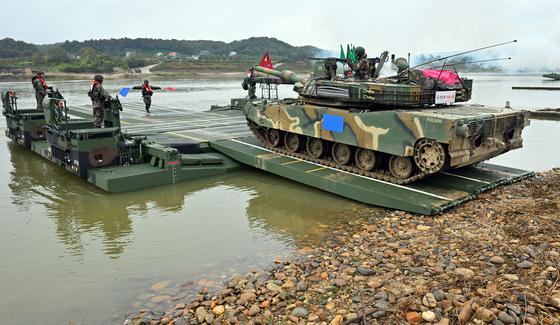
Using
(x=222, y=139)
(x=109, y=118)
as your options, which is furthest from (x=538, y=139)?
(x=109, y=118)

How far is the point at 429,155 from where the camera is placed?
9.61 m

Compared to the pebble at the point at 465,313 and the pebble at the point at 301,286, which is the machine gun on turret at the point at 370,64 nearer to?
the pebble at the point at 301,286

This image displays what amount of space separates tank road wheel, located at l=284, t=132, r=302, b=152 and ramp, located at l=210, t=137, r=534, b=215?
42cm

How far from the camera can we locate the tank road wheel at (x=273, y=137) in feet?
44.8

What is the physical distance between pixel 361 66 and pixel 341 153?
242 centimetres

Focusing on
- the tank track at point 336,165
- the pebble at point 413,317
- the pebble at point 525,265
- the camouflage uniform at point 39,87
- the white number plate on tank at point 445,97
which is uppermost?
the camouflage uniform at point 39,87

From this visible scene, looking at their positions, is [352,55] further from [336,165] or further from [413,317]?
[413,317]

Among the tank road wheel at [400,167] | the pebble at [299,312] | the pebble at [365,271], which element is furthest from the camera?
the tank road wheel at [400,167]

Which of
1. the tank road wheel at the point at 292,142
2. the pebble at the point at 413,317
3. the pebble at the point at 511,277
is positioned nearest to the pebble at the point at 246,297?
the pebble at the point at 413,317

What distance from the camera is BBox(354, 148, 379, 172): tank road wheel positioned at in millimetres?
11023

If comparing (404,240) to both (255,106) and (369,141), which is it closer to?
(369,141)

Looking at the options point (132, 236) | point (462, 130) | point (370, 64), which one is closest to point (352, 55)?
point (370, 64)

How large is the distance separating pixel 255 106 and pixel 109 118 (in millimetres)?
4085

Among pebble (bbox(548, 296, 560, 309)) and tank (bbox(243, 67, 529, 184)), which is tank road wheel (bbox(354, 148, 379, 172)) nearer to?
tank (bbox(243, 67, 529, 184))
